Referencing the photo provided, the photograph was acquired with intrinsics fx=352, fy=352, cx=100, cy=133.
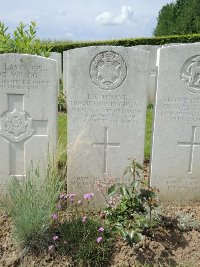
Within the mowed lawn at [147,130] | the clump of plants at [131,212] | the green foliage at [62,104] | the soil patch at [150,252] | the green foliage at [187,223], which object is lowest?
the soil patch at [150,252]

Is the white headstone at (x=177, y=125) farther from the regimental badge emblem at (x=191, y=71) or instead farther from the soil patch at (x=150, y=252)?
the soil patch at (x=150, y=252)

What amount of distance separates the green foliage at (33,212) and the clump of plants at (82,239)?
0.11 meters

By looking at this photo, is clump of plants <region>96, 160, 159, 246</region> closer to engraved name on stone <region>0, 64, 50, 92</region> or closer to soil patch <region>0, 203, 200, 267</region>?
soil patch <region>0, 203, 200, 267</region>

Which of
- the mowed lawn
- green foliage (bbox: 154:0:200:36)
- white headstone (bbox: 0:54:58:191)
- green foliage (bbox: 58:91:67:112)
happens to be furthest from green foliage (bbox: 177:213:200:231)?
green foliage (bbox: 154:0:200:36)

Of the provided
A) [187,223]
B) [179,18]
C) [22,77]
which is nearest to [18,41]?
[22,77]

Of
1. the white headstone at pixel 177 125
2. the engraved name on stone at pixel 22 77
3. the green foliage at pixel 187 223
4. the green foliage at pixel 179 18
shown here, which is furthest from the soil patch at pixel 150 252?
the green foliage at pixel 179 18

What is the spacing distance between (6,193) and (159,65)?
7.46ft

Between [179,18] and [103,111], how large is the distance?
2371cm

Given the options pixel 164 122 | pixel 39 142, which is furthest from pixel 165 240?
pixel 39 142

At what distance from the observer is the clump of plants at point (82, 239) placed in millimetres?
3193

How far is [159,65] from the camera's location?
3.88 metres

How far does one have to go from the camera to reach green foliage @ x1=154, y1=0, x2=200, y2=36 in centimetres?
2455

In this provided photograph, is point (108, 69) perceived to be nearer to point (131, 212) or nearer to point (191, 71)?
point (191, 71)

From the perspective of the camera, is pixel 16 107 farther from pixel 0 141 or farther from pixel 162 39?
pixel 162 39
